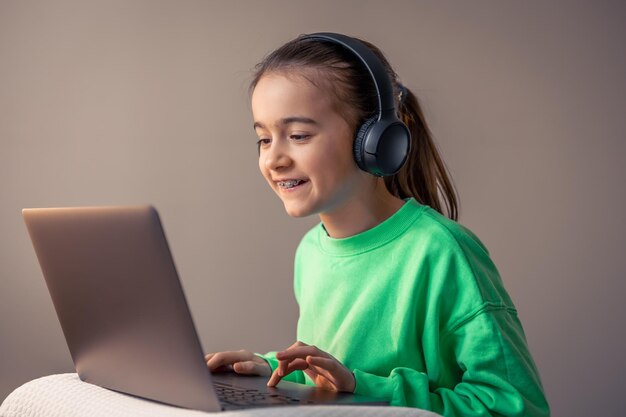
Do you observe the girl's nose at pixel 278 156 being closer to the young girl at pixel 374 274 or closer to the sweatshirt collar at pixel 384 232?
the young girl at pixel 374 274

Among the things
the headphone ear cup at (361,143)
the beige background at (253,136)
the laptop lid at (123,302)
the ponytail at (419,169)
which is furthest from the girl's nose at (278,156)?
the beige background at (253,136)

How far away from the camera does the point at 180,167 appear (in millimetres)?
2463

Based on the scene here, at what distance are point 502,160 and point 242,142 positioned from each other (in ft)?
2.40

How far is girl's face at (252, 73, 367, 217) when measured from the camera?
1348 millimetres

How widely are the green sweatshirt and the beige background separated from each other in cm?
103

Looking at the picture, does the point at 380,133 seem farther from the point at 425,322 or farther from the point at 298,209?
the point at 425,322

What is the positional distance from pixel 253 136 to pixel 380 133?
1195 mm

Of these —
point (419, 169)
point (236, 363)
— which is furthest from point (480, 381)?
point (419, 169)

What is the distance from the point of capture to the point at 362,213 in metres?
1.44

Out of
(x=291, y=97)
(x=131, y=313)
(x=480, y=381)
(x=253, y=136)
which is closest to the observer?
(x=131, y=313)

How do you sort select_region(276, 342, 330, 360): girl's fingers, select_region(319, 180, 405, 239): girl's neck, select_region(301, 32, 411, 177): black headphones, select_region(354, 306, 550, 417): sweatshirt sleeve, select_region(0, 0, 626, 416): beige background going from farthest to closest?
select_region(0, 0, 626, 416): beige background, select_region(319, 180, 405, 239): girl's neck, select_region(301, 32, 411, 177): black headphones, select_region(354, 306, 550, 417): sweatshirt sleeve, select_region(276, 342, 330, 360): girl's fingers

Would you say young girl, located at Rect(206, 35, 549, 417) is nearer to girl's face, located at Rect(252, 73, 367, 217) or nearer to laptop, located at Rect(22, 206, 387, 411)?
girl's face, located at Rect(252, 73, 367, 217)

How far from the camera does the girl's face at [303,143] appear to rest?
4.42 ft

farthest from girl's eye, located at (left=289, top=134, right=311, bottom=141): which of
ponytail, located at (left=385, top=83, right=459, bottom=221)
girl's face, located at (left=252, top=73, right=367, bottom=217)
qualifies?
ponytail, located at (left=385, top=83, right=459, bottom=221)
